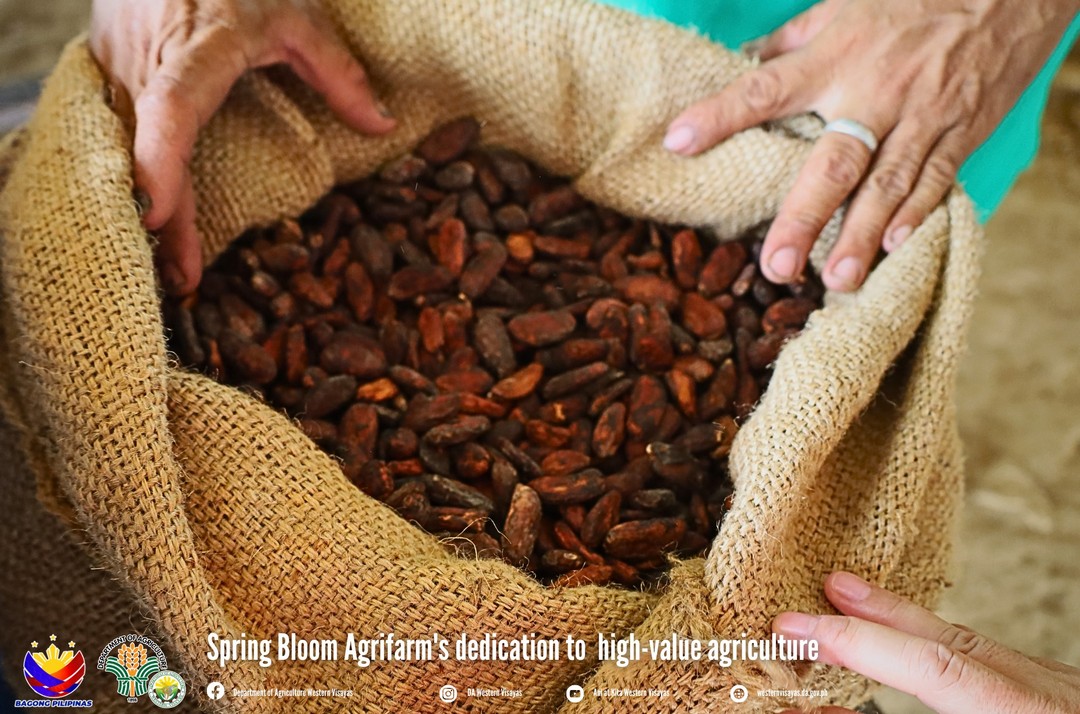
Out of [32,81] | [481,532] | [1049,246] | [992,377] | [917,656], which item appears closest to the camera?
[917,656]

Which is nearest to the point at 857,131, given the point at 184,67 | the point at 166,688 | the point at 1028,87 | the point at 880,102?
the point at 880,102

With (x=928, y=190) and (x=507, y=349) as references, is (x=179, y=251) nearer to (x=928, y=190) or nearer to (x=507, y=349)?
(x=507, y=349)

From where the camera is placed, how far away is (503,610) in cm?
74

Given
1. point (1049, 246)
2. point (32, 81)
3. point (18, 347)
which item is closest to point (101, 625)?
point (18, 347)

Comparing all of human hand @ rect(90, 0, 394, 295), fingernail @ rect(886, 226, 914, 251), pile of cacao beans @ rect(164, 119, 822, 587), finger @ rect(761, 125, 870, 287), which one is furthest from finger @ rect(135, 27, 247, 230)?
fingernail @ rect(886, 226, 914, 251)

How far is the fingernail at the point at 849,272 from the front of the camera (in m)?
0.94

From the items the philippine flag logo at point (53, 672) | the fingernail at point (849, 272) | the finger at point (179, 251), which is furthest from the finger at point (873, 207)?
the philippine flag logo at point (53, 672)

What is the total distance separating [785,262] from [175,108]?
1.99 ft

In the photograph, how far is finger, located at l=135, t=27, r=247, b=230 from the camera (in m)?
0.87

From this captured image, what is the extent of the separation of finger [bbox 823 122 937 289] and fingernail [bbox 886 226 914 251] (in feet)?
0.04

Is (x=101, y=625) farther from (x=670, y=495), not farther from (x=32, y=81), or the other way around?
(x=32, y=81)

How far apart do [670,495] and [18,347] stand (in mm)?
593

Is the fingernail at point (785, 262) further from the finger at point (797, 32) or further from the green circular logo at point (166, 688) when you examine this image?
the green circular logo at point (166, 688)

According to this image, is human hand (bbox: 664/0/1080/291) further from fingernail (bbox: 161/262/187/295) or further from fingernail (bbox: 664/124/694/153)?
fingernail (bbox: 161/262/187/295)
